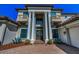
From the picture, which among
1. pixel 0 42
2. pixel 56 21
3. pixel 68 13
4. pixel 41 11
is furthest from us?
pixel 68 13

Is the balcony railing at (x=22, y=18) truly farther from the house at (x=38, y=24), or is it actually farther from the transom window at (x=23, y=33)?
the transom window at (x=23, y=33)

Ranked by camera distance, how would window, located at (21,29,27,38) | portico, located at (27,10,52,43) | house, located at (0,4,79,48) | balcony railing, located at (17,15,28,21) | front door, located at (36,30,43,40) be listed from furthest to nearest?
1. balcony railing, located at (17,15,28,21)
2. front door, located at (36,30,43,40)
3. window, located at (21,29,27,38)
4. house, located at (0,4,79,48)
5. portico, located at (27,10,52,43)

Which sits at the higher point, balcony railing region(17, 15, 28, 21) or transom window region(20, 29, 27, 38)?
balcony railing region(17, 15, 28, 21)

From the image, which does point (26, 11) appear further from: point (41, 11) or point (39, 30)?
point (39, 30)

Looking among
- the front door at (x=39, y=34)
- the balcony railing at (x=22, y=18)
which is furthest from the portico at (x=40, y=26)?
the balcony railing at (x=22, y=18)

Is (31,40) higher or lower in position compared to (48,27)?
lower

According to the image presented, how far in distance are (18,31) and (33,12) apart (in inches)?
162

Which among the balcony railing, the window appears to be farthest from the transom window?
the balcony railing

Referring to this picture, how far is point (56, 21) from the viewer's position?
573 inches

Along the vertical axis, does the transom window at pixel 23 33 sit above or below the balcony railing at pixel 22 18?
below

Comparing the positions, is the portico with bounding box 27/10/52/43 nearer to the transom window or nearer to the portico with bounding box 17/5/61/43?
the portico with bounding box 17/5/61/43
